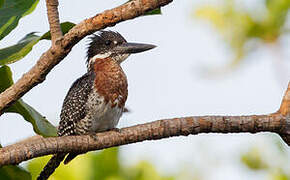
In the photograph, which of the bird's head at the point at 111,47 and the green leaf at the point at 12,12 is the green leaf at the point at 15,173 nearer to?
the green leaf at the point at 12,12

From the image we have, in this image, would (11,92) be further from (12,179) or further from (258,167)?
(258,167)

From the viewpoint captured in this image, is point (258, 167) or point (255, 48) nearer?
point (258, 167)

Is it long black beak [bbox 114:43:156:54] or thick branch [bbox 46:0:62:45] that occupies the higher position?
thick branch [bbox 46:0:62:45]

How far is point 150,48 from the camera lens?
4.60 metres

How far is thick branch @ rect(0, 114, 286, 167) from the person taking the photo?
2916mm

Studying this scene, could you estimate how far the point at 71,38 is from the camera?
2787mm

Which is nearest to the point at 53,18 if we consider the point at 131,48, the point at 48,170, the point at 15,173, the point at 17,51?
the point at 17,51

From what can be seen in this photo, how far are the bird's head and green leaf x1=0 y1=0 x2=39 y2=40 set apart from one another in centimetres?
134

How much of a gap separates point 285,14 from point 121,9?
23.8 feet

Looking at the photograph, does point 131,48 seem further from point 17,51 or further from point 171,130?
point 171,130

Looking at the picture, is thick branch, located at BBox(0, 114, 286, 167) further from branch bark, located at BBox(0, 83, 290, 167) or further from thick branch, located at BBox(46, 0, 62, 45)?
thick branch, located at BBox(46, 0, 62, 45)

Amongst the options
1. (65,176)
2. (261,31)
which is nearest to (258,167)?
(65,176)

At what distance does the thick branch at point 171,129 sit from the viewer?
292cm

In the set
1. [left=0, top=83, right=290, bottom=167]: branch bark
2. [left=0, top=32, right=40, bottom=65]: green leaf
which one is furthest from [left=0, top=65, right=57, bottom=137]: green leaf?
[left=0, top=83, right=290, bottom=167]: branch bark
